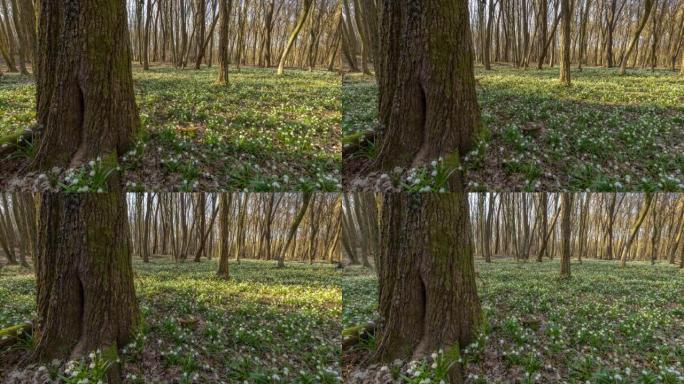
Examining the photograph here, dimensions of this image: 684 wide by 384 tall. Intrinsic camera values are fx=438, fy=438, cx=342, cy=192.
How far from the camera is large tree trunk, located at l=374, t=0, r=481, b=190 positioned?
439 centimetres

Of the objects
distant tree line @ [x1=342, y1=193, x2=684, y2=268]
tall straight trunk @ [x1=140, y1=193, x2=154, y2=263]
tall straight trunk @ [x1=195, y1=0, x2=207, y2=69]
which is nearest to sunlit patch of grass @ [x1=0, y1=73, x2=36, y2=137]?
tall straight trunk @ [x1=140, y1=193, x2=154, y2=263]

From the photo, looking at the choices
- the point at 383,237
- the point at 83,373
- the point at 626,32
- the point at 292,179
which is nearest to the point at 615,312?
the point at 383,237

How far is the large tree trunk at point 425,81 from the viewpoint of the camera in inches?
173

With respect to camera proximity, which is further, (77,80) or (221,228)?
(221,228)

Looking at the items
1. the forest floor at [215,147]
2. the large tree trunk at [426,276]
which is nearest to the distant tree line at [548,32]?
the forest floor at [215,147]

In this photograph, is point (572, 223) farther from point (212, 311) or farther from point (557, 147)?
point (212, 311)

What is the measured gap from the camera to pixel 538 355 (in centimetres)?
501

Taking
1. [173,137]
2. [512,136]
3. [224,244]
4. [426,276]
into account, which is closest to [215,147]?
[173,137]

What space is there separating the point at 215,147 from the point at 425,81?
2814 millimetres

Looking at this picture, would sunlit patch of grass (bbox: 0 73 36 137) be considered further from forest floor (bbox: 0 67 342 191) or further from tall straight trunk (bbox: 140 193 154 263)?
tall straight trunk (bbox: 140 193 154 263)

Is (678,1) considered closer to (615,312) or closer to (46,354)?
(615,312)

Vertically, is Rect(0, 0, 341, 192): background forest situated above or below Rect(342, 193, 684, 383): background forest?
above

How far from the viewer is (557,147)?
584 centimetres

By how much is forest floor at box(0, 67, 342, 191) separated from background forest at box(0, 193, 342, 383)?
68 cm
